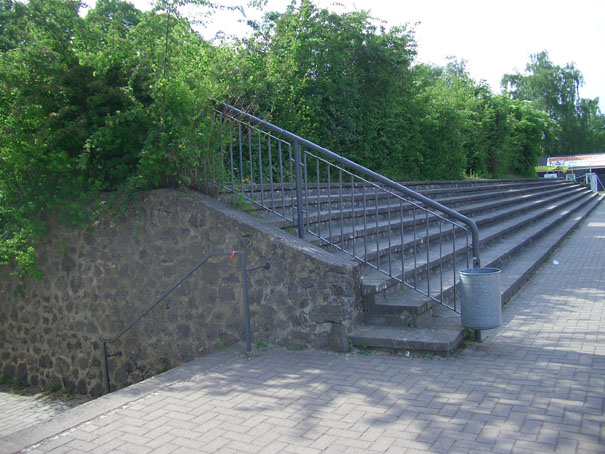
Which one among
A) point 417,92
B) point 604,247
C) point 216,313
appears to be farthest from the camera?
point 417,92

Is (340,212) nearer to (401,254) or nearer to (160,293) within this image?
(401,254)

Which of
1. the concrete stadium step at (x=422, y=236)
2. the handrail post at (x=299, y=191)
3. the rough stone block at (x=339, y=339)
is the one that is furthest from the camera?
the concrete stadium step at (x=422, y=236)

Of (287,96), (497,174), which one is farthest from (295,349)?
(497,174)

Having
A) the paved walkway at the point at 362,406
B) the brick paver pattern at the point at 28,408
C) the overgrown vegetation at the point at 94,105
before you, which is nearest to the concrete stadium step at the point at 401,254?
the paved walkway at the point at 362,406

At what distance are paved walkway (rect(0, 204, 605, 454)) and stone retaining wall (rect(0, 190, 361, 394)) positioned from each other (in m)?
0.46

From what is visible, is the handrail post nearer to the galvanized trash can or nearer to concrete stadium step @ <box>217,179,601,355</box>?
concrete stadium step @ <box>217,179,601,355</box>

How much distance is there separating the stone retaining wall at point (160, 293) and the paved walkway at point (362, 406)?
459 millimetres

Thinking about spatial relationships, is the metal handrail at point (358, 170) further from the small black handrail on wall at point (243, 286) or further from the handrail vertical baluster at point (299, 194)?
the small black handrail on wall at point (243, 286)

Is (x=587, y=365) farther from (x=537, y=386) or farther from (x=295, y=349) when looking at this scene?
(x=295, y=349)

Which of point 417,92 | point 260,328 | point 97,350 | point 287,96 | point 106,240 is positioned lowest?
point 97,350

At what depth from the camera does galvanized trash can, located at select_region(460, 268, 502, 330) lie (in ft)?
15.2

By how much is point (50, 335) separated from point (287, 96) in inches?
224

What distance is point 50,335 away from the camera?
6695 millimetres

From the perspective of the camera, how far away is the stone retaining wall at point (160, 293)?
4.98m
